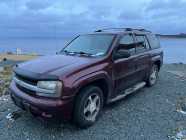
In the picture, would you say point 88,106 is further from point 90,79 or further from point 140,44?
point 140,44

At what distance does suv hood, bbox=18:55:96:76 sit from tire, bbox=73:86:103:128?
1.82ft

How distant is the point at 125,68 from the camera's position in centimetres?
612

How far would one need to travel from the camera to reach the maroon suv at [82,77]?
14.9ft

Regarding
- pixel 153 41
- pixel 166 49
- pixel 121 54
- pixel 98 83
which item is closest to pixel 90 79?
pixel 98 83

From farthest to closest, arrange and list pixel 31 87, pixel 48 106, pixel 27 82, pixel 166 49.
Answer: pixel 166 49 < pixel 27 82 < pixel 31 87 < pixel 48 106

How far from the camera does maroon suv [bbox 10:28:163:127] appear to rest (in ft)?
14.9

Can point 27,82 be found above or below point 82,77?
below

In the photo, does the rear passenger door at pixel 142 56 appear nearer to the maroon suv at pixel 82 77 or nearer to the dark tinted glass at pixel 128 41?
the maroon suv at pixel 82 77

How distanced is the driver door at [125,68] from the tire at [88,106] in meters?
0.72

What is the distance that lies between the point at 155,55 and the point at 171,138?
148 inches

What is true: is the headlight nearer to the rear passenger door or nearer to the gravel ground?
the gravel ground

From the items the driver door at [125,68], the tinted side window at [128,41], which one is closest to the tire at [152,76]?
the driver door at [125,68]

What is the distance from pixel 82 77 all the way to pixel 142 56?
2.76 metres

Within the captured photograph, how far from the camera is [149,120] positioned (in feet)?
18.4
